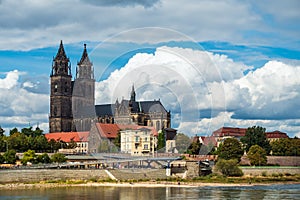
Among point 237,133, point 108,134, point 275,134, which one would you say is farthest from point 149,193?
point 275,134

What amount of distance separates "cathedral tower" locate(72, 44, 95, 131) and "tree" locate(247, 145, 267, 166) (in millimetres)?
46847

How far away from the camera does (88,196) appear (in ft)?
172

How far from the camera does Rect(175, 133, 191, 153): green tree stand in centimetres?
7222

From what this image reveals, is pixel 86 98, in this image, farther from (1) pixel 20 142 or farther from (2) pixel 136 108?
(1) pixel 20 142

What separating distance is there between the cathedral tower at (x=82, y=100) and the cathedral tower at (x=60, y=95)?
1.76 meters

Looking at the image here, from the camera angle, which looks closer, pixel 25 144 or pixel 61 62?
pixel 25 144

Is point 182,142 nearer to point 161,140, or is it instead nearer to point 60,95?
point 161,140

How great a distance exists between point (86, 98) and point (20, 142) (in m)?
46.6

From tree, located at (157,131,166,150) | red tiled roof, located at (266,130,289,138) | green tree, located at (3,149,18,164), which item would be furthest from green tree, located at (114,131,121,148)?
red tiled roof, located at (266,130,289,138)

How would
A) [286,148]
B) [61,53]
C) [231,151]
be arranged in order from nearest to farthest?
[231,151] → [286,148] → [61,53]

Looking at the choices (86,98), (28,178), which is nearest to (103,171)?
(28,178)

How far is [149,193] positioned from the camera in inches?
2192

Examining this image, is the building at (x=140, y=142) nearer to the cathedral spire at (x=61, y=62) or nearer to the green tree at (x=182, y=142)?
the green tree at (x=182, y=142)

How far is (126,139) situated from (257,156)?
Result: 73.7 feet
